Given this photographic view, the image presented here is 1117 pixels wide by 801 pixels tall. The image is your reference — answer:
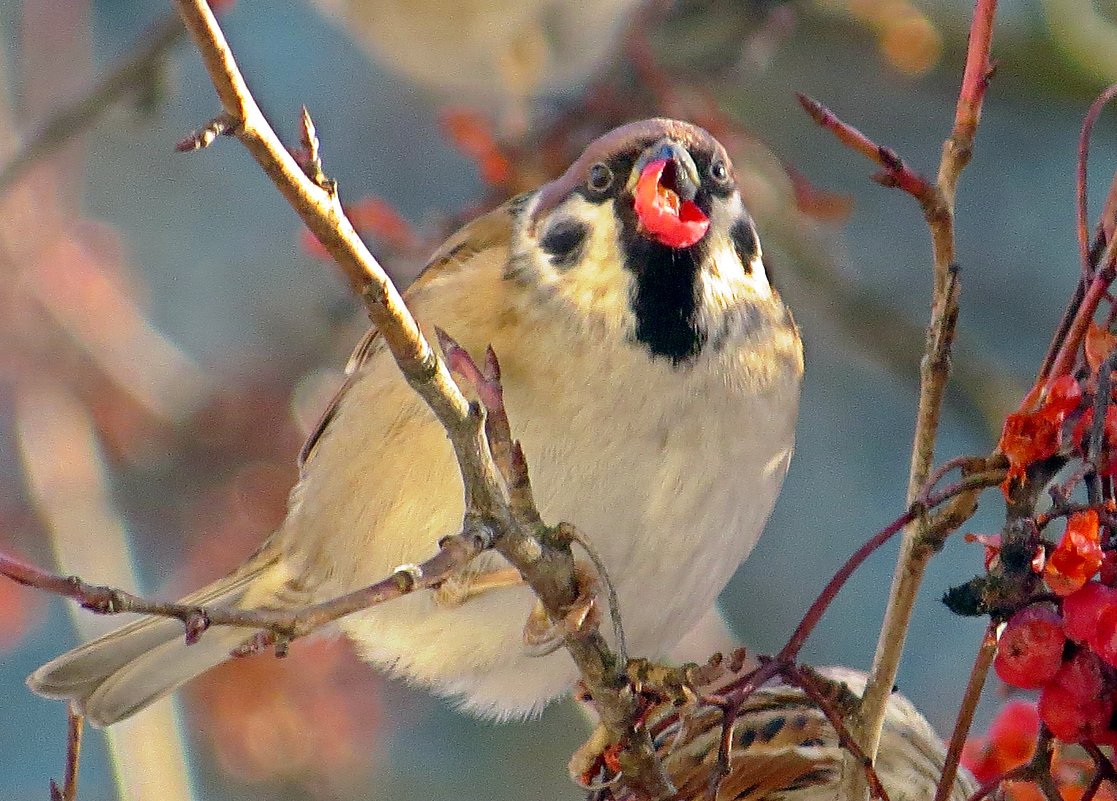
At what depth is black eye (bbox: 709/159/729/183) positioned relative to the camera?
2498 mm

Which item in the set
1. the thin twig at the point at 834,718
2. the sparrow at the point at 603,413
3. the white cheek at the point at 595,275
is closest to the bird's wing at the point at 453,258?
the sparrow at the point at 603,413

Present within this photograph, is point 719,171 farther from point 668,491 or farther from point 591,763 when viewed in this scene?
point 591,763

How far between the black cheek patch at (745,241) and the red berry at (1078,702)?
1.12 metres

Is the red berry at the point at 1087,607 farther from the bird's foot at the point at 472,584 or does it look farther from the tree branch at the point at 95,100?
the tree branch at the point at 95,100

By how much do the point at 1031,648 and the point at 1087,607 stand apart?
88mm

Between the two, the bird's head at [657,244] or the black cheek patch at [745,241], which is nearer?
the bird's head at [657,244]

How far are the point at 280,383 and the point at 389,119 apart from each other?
1.69 meters

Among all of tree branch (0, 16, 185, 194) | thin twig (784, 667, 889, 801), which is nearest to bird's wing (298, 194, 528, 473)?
tree branch (0, 16, 185, 194)

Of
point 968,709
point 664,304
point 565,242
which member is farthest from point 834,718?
point 565,242

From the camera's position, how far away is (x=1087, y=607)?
1528 mm

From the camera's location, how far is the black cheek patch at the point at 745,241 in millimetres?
2572

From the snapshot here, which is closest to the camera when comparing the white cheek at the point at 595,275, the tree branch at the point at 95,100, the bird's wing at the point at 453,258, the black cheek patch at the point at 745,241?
the white cheek at the point at 595,275

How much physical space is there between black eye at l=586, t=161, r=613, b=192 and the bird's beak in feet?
0.24

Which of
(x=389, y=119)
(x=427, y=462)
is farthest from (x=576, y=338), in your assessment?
(x=389, y=119)
